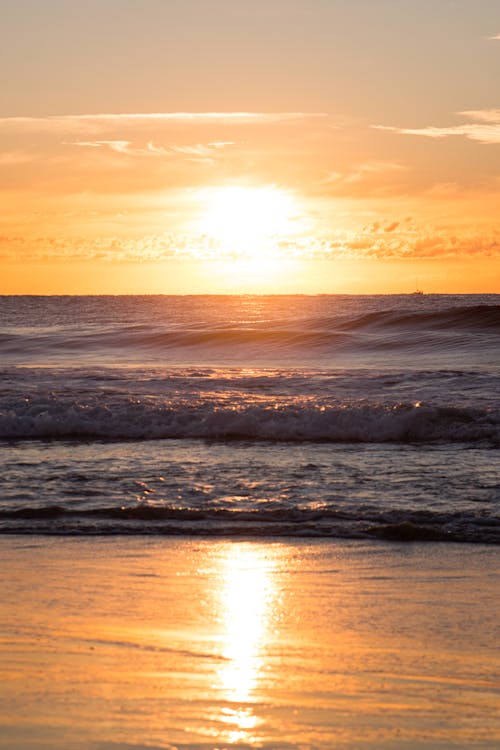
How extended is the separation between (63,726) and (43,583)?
2039mm

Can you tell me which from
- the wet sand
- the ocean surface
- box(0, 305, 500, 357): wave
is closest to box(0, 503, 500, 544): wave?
the ocean surface

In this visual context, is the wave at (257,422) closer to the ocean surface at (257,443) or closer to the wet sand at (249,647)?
the ocean surface at (257,443)

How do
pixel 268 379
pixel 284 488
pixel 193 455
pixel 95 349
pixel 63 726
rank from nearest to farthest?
pixel 63 726, pixel 284 488, pixel 193 455, pixel 268 379, pixel 95 349

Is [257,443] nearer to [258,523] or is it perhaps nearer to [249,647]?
[258,523]

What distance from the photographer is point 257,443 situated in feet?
38.6

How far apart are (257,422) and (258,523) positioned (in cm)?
575

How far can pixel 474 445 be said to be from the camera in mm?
11078

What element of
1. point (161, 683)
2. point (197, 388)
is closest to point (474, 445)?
point (197, 388)

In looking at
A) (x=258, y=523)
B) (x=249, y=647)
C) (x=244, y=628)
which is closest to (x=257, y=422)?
(x=258, y=523)

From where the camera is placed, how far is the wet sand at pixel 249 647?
325 cm

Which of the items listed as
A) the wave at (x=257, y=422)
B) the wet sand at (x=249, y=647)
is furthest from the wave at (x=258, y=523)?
the wave at (x=257, y=422)

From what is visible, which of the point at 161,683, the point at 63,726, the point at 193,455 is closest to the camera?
the point at 63,726

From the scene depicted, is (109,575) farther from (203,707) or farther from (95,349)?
(95,349)

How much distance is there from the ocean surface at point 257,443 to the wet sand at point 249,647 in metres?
0.84
